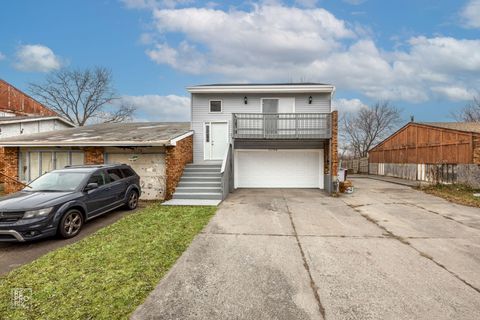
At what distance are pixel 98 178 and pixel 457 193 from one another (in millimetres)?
15692

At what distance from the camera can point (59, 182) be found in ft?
22.0

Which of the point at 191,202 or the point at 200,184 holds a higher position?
the point at 200,184

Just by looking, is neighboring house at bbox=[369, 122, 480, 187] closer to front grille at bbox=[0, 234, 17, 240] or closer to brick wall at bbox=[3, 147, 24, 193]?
front grille at bbox=[0, 234, 17, 240]

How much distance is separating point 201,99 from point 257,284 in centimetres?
1170

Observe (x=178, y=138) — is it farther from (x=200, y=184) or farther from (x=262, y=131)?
(x=262, y=131)

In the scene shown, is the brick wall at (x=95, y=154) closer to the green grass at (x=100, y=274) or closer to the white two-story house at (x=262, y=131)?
the white two-story house at (x=262, y=131)

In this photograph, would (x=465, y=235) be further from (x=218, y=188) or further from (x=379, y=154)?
(x=379, y=154)

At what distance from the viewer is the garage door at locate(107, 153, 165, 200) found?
35.4 ft

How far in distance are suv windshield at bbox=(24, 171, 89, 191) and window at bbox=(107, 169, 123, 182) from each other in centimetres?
86

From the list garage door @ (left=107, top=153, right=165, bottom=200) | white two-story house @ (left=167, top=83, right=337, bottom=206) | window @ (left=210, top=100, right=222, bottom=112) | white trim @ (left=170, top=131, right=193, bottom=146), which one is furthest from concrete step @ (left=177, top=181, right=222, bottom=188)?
window @ (left=210, top=100, right=222, bottom=112)

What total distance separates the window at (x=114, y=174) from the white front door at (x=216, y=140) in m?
5.71

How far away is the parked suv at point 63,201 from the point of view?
5.13 metres

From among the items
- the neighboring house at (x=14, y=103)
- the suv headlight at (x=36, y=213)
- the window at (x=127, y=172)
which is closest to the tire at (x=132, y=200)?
the window at (x=127, y=172)

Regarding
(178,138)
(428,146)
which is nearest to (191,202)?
(178,138)
